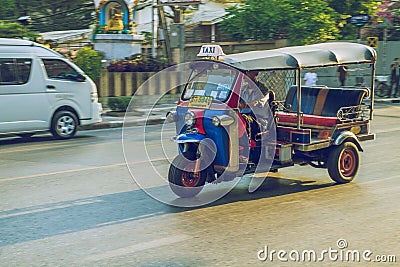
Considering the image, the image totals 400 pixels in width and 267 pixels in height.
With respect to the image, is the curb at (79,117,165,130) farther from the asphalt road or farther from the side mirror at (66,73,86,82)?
the asphalt road

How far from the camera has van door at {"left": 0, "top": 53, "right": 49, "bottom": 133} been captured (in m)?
13.4

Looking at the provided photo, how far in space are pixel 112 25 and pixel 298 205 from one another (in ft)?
57.2

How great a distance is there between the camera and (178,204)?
7.59 metres

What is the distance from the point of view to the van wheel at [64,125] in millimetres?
14115

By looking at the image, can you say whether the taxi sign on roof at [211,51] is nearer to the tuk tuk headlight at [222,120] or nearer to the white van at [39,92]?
the tuk tuk headlight at [222,120]

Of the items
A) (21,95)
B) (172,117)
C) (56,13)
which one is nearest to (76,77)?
(21,95)

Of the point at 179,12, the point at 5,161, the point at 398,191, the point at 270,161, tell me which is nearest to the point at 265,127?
the point at 270,161

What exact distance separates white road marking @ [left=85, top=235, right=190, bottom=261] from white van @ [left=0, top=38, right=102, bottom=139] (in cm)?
820

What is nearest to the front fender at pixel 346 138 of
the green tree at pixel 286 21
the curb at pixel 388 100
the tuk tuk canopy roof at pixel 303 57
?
the tuk tuk canopy roof at pixel 303 57

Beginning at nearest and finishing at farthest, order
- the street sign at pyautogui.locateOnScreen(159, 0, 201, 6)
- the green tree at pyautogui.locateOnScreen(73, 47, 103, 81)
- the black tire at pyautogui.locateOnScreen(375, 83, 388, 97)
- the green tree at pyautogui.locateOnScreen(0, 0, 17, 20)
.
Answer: the green tree at pyautogui.locateOnScreen(73, 47, 103, 81) → the street sign at pyautogui.locateOnScreen(159, 0, 201, 6) → the black tire at pyautogui.locateOnScreen(375, 83, 388, 97) → the green tree at pyautogui.locateOnScreen(0, 0, 17, 20)

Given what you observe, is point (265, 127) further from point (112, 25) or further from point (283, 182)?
point (112, 25)

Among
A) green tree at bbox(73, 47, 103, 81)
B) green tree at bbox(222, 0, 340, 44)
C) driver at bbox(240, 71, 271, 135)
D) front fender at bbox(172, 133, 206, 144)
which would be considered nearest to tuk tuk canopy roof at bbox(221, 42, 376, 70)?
driver at bbox(240, 71, 271, 135)

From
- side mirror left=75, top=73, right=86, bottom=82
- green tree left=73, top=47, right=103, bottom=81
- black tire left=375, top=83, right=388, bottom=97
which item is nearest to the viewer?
side mirror left=75, top=73, right=86, bottom=82

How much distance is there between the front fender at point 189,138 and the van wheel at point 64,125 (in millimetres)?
7000
